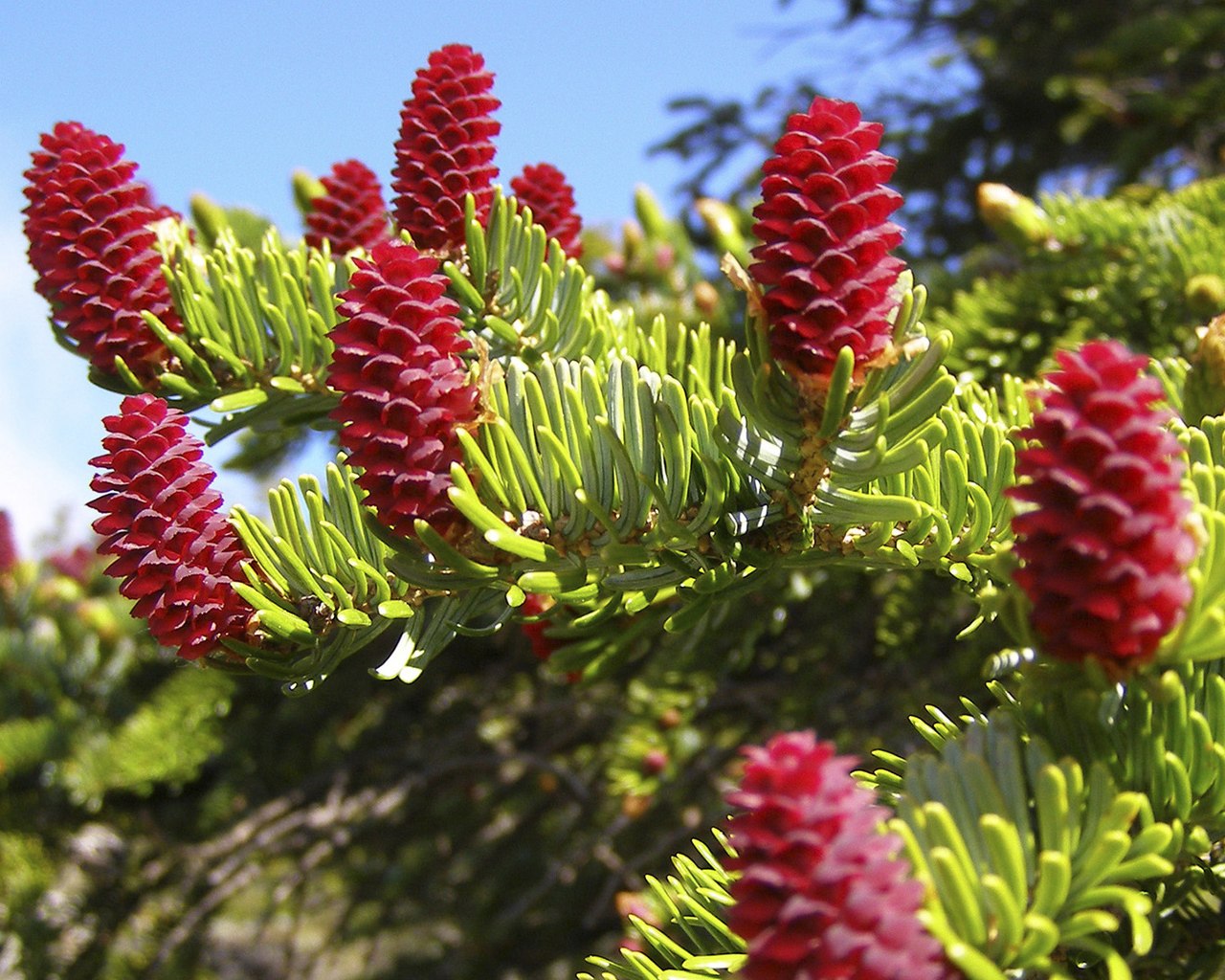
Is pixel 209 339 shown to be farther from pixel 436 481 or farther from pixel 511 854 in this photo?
pixel 511 854

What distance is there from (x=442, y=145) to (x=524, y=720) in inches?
92.5

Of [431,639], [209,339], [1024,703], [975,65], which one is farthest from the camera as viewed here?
[975,65]

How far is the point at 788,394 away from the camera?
0.80 metres

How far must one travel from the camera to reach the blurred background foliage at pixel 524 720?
1.91 metres

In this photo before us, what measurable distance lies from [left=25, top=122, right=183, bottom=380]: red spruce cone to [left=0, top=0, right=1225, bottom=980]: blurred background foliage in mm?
693

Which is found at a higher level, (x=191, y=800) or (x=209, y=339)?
(x=209, y=339)

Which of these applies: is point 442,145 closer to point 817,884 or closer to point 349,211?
point 349,211

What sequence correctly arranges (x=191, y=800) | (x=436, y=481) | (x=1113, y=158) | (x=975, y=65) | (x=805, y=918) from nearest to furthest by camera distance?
(x=805, y=918) < (x=436, y=481) < (x=191, y=800) < (x=1113, y=158) < (x=975, y=65)

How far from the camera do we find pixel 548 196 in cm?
133

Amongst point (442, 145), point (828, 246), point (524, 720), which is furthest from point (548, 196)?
point (524, 720)

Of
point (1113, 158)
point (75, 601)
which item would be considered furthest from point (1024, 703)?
point (1113, 158)

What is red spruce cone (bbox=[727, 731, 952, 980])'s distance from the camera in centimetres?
54

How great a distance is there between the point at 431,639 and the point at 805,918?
478 mm

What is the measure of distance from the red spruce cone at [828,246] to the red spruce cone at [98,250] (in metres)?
0.72
